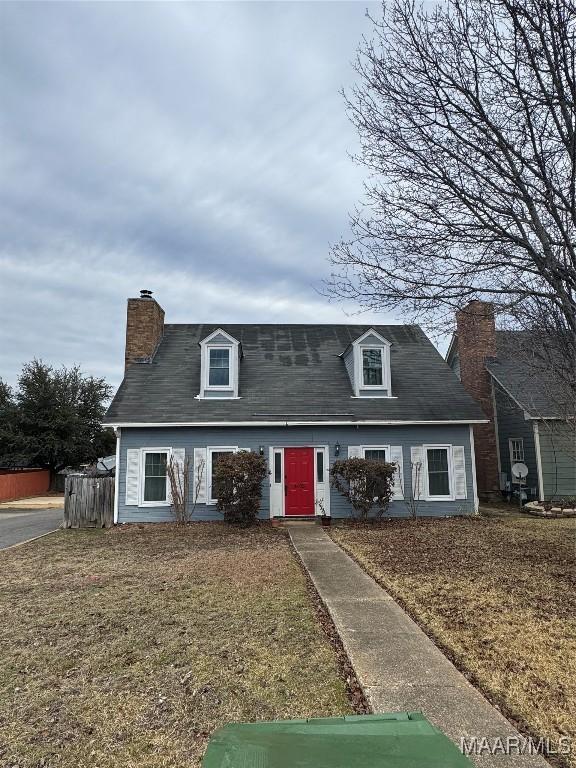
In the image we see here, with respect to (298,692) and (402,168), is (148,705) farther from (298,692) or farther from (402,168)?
(402,168)

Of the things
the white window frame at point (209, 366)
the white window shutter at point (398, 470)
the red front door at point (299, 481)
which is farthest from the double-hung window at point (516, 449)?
the white window frame at point (209, 366)

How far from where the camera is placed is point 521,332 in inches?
420

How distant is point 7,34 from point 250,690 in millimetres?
10611

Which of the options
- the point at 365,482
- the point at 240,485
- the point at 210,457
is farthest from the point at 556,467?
the point at 210,457

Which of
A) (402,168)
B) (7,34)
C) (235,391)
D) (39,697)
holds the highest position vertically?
(7,34)

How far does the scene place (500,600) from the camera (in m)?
5.91

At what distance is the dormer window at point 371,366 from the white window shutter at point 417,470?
194 cm

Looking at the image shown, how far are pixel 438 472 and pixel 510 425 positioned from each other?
5185 millimetres

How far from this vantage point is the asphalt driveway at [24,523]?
12.1 m

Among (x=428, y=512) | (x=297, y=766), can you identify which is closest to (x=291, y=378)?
(x=428, y=512)

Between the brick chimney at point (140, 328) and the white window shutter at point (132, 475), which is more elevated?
the brick chimney at point (140, 328)

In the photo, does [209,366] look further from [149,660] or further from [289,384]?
[149,660]

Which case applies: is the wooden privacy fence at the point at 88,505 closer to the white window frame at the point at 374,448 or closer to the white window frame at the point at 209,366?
the white window frame at the point at 209,366

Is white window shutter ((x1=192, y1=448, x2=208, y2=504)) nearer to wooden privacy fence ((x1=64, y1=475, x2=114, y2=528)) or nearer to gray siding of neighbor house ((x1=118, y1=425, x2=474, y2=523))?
gray siding of neighbor house ((x1=118, y1=425, x2=474, y2=523))
